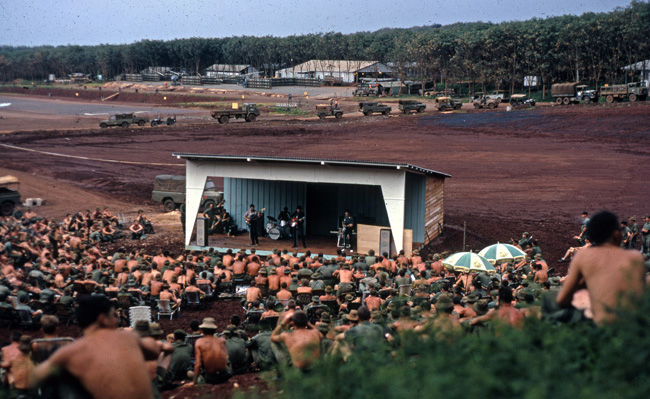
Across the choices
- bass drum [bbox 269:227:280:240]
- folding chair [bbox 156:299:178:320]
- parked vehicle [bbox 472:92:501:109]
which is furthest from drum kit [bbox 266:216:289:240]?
parked vehicle [bbox 472:92:501:109]

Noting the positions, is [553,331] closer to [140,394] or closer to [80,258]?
[140,394]

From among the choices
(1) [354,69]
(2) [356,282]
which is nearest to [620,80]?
(1) [354,69]

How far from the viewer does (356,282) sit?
16469 millimetres

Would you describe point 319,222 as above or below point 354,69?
below

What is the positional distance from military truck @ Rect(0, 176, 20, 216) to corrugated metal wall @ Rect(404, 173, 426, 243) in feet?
60.2

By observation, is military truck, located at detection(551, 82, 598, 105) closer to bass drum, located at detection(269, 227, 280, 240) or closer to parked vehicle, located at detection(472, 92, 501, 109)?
parked vehicle, located at detection(472, 92, 501, 109)

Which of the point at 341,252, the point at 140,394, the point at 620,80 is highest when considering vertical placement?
the point at 620,80

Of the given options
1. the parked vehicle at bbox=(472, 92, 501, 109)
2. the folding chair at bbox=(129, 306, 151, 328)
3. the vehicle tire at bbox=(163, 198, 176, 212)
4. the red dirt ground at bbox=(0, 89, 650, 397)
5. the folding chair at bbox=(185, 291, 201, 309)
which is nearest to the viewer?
the folding chair at bbox=(129, 306, 151, 328)

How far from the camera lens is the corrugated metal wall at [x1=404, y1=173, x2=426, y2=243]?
2462cm

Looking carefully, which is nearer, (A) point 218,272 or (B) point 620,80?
(A) point 218,272

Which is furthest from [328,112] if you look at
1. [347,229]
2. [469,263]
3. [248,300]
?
[248,300]

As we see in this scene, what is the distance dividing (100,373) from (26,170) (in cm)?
4158

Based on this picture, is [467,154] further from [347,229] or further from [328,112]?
[328,112]

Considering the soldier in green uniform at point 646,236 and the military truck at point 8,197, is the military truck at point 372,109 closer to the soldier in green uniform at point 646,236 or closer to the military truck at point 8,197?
the military truck at point 8,197
